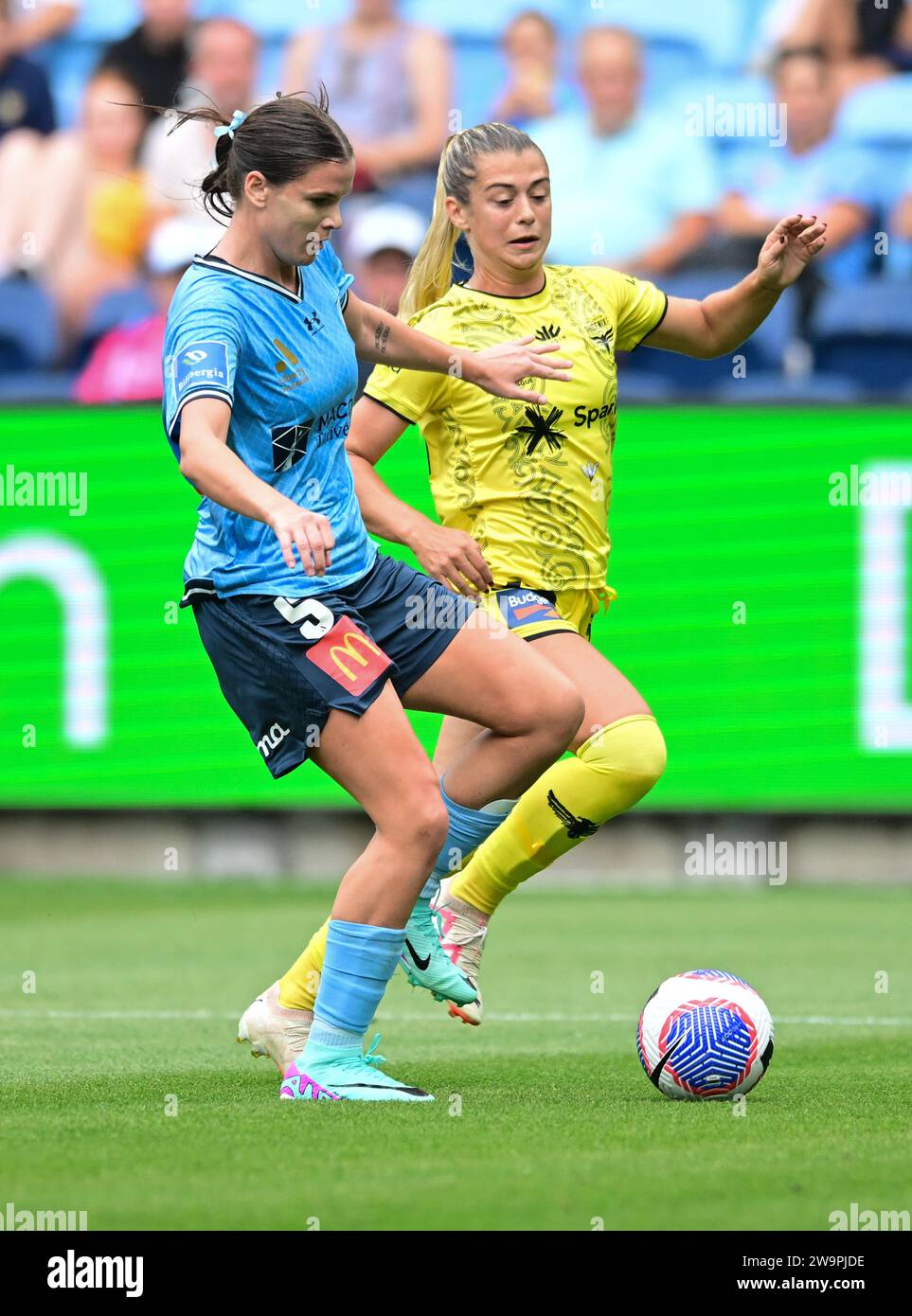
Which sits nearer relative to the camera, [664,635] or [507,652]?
[507,652]

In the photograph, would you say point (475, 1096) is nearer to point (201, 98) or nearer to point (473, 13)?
point (201, 98)

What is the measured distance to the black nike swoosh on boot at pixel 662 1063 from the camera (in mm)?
5191

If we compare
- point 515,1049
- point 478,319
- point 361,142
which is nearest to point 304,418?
point 478,319

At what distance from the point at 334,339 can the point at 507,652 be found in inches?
34.4

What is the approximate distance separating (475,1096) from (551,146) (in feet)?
33.1

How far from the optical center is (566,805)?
6.02m

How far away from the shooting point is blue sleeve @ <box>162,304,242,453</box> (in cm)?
461

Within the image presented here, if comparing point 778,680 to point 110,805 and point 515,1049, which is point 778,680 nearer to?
point 110,805

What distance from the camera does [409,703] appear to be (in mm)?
5230

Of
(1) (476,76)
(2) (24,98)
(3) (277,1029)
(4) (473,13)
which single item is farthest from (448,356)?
(2) (24,98)

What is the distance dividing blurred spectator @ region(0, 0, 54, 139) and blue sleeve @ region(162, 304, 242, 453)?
1104 centimetres

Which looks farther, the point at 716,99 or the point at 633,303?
the point at 716,99

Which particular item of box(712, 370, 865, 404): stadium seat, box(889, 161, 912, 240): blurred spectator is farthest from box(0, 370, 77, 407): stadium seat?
box(889, 161, 912, 240): blurred spectator
